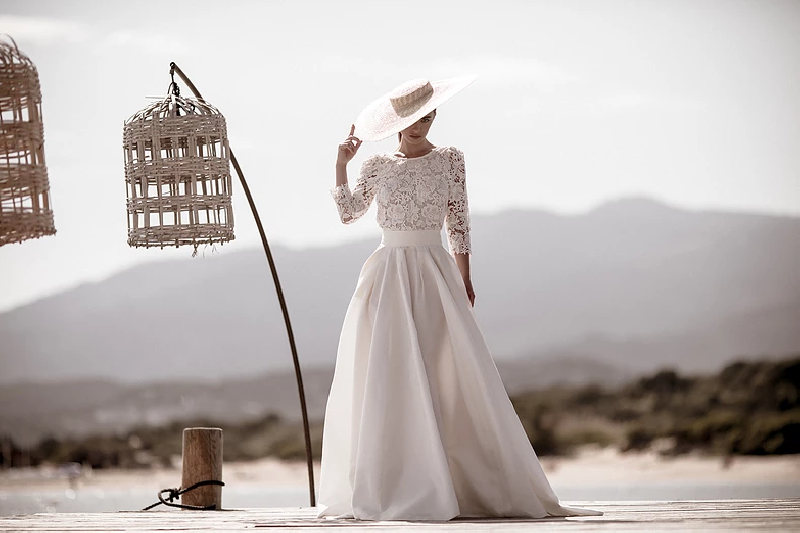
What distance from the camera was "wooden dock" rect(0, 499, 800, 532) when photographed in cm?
272

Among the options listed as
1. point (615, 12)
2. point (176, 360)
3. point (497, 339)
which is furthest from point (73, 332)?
point (615, 12)

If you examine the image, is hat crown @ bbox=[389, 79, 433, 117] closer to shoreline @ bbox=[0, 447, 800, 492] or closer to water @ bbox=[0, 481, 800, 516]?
water @ bbox=[0, 481, 800, 516]

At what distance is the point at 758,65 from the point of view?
59.1 feet

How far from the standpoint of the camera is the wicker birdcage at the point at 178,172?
4285 mm

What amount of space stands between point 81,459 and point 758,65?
45.2ft

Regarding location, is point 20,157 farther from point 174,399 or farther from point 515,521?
point 174,399

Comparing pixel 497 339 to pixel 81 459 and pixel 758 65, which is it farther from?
pixel 81 459

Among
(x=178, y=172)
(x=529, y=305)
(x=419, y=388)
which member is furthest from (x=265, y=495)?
(x=419, y=388)

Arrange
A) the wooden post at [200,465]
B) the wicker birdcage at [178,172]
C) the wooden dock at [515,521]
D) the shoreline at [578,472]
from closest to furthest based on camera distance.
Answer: the wooden dock at [515,521], the wicker birdcage at [178,172], the wooden post at [200,465], the shoreline at [578,472]

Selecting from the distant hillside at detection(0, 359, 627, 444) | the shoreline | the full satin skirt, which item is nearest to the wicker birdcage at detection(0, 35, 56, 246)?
the full satin skirt

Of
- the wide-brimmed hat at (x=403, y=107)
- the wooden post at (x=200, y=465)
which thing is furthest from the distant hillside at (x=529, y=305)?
the wide-brimmed hat at (x=403, y=107)

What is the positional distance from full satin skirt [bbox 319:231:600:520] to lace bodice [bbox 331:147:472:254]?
0.23 feet

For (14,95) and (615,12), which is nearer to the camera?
(14,95)

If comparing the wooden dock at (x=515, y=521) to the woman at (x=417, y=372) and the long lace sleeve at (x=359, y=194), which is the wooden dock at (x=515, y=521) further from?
the long lace sleeve at (x=359, y=194)
